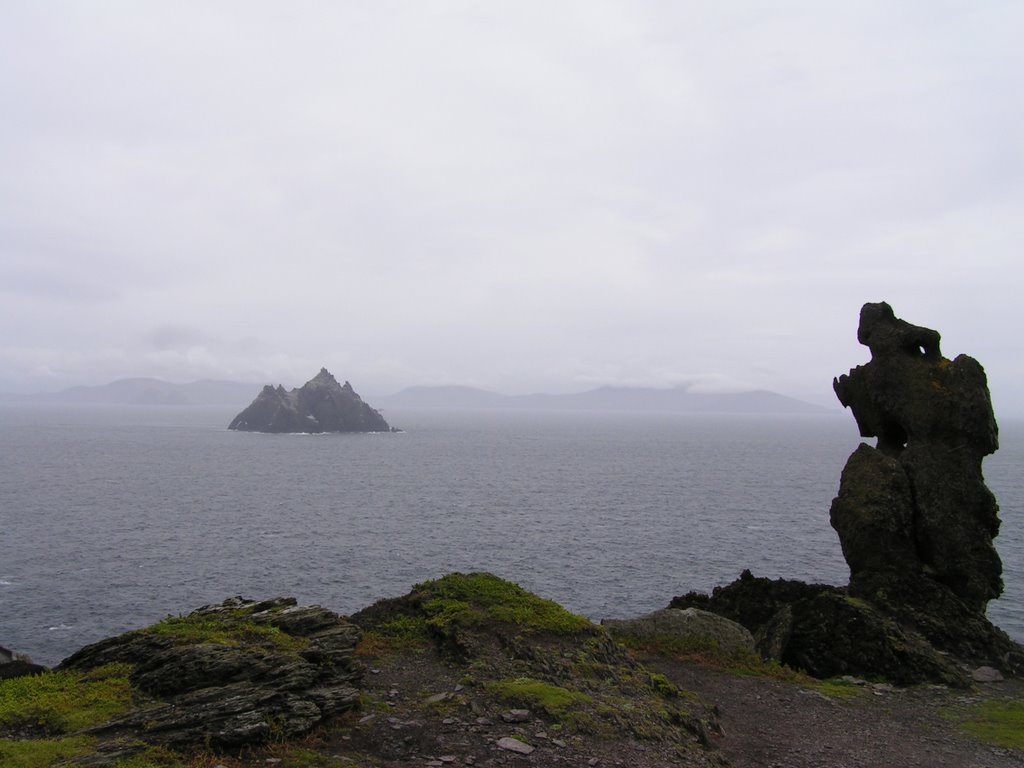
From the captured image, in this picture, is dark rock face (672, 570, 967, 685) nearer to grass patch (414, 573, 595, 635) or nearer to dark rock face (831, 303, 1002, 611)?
dark rock face (831, 303, 1002, 611)

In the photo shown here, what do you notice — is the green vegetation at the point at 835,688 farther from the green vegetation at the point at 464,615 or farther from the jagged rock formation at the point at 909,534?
the green vegetation at the point at 464,615

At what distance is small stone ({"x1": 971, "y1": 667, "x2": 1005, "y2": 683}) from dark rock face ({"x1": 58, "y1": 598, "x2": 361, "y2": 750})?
23.4 metres

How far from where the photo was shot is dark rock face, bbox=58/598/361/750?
1364 cm

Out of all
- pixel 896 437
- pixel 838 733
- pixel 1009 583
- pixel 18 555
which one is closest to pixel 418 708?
pixel 838 733

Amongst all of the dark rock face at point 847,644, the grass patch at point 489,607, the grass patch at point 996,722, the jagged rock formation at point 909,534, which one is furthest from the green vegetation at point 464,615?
the grass patch at point 996,722

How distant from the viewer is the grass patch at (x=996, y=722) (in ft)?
62.8

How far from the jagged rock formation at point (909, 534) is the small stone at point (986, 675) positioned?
3.19ft

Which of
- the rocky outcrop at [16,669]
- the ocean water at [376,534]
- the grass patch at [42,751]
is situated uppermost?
the grass patch at [42,751]

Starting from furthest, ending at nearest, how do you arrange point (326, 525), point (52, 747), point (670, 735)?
point (326, 525), point (670, 735), point (52, 747)

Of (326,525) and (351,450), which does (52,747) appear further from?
(351,450)

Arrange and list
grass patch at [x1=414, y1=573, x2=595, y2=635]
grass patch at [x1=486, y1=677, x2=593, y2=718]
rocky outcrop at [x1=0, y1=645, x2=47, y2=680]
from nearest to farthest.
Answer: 1. grass patch at [x1=486, y1=677, x2=593, y2=718]
2. rocky outcrop at [x1=0, y1=645, x2=47, y2=680]
3. grass patch at [x1=414, y1=573, x2=595, y2=635]

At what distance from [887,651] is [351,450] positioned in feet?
520

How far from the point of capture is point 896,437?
36.7m

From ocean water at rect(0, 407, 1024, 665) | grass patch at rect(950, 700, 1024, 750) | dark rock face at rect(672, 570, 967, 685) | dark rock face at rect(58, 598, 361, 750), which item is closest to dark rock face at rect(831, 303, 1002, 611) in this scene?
dark rock face at rect(672, 570, 967, 685)
